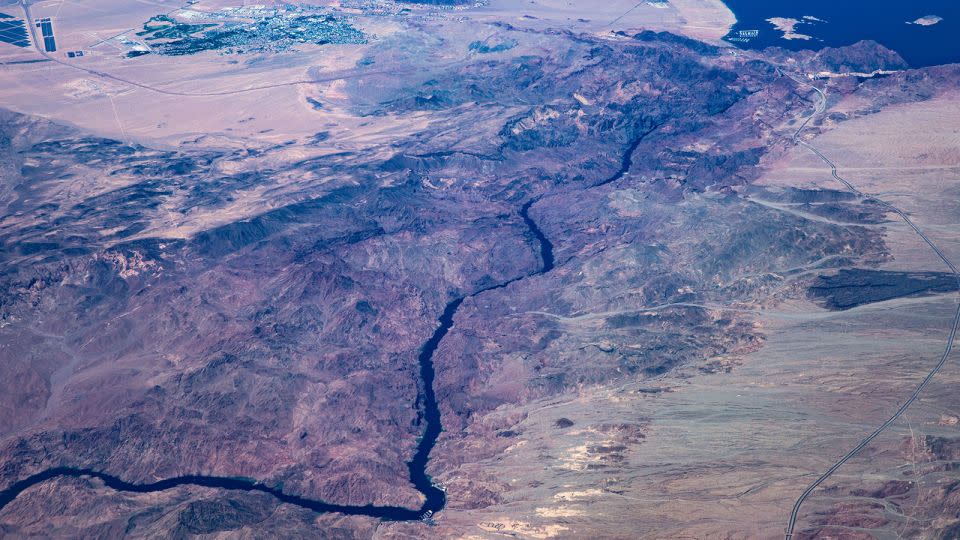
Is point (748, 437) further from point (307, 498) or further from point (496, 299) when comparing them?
point (307, 498)

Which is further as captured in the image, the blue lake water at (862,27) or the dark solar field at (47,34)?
the dark solar field at (47,34)

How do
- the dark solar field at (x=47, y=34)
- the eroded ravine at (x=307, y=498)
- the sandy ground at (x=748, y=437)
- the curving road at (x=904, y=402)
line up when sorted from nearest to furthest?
the curving road at (x=904, y=402), the sandy ground at (x=748, y=437), the eroded ravine at (x=307, y=498), the dark solar field at (x=47, y=34)

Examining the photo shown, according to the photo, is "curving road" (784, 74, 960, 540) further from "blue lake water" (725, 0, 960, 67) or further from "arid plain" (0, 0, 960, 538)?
"blue lake water" (725, 0, 960, 67)

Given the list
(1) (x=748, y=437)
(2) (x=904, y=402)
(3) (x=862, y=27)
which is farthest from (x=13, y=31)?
(2) (x=904, y=402)

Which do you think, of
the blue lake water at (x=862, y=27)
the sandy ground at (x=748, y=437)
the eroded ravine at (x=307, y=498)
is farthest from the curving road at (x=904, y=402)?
the blue lake water at (x=862, y=27)

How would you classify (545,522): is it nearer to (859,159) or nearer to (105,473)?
(105,473)

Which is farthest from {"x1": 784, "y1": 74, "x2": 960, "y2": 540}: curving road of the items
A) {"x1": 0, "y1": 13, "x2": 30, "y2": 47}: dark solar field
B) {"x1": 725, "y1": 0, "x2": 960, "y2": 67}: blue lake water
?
{"x1": 0, "y1": 13, "x2": 30, "y2": 47}: dark solar field

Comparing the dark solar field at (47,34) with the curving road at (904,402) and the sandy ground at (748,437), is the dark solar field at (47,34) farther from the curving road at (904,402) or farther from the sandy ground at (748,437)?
the curving road at (904,402)
